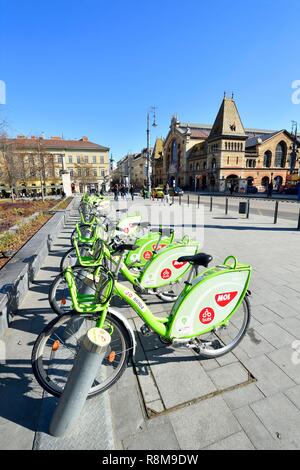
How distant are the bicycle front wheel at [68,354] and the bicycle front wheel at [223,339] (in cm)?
85

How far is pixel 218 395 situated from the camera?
83.0 inches

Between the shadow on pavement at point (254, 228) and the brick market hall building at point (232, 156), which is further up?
the brick market hall building at point (232, 156)

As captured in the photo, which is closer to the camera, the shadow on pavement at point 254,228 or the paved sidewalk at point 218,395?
the paved sidewalk at point 218,395

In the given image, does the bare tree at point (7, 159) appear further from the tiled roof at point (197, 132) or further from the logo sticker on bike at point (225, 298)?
the tiled roof at point (197, 132)

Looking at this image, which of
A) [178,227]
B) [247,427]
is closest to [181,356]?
[247,427]

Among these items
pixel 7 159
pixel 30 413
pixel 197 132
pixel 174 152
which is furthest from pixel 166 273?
pixel 174 152

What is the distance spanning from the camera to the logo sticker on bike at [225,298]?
Result: 8.02ft

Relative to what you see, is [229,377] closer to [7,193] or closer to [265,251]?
[265,251]

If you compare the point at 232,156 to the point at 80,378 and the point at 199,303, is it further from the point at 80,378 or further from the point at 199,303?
the point at 80,378

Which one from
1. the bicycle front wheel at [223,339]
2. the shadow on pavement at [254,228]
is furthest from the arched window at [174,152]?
the bicycle front wheel at [223,339]

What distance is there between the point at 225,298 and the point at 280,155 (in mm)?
64474

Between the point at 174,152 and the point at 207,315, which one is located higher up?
the point at 174,152

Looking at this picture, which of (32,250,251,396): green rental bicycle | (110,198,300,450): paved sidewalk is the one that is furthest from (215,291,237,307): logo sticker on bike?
(110,198,300,450): paved sidewalk

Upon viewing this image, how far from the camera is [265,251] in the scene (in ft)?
22.0
